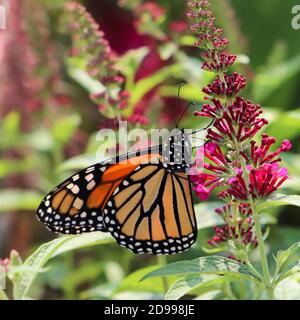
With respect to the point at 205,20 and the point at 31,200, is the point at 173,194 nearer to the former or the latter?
the point at 205,20

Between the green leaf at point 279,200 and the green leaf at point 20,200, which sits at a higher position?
the green leaf at point 279,200

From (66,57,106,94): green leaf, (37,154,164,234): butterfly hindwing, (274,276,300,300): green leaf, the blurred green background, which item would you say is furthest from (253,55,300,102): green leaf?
(274,276,300,300): green leaf

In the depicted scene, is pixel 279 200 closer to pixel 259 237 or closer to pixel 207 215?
pixel 259 237

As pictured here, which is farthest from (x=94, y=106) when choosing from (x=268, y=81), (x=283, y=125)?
(x=283, y=125)

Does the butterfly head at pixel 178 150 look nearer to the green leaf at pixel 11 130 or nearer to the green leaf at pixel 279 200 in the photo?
the green leaf at pixel 279 200

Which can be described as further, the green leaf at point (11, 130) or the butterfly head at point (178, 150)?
the green leaf at point (11, 130)

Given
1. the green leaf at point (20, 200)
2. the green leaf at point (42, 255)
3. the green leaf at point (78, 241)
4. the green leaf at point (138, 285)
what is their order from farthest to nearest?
the green leaf at point (20, 200)
the green leaf at point (138, 285)
the green leaf at point (78, 241)
the green leaf at point (42, 255)

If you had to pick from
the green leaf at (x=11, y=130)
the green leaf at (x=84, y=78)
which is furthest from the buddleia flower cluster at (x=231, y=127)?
the green leaf at (x=11, y=130)

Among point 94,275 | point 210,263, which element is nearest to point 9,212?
point 94,275
